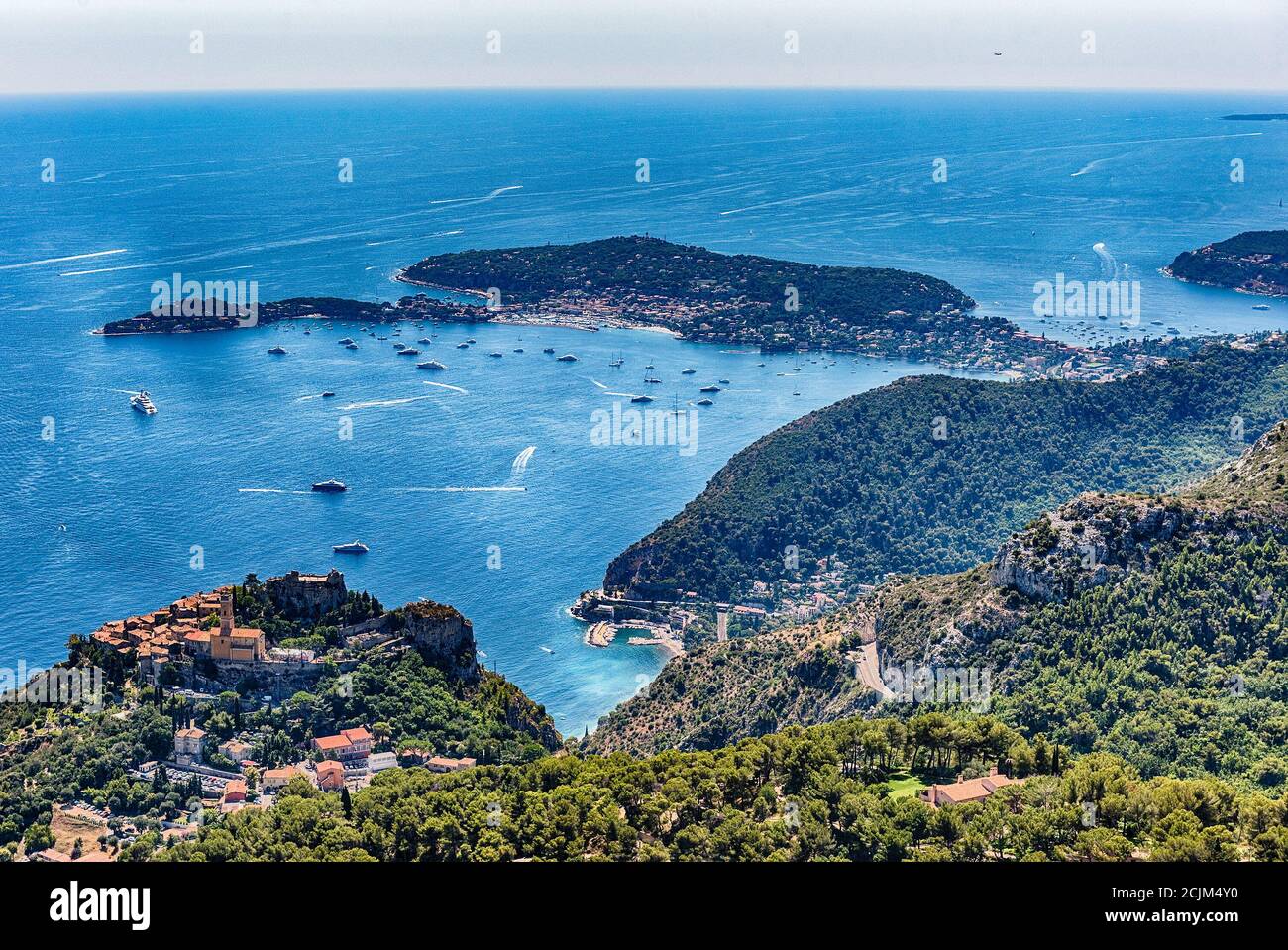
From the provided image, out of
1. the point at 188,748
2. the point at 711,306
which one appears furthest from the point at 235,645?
the point at 711,306

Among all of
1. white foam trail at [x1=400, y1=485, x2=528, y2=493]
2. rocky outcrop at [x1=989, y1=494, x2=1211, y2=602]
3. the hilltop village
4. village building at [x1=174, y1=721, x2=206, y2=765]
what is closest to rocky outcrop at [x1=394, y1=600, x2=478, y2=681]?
the hilltop village

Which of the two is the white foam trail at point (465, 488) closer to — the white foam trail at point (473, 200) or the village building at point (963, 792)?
the village building at point (963, 792)

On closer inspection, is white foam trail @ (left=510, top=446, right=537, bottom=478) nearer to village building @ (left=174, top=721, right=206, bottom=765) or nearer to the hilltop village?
the hilltop village

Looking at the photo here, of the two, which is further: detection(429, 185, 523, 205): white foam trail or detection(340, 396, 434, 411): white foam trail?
detection(429, 185, 523, 205): white foam trail
